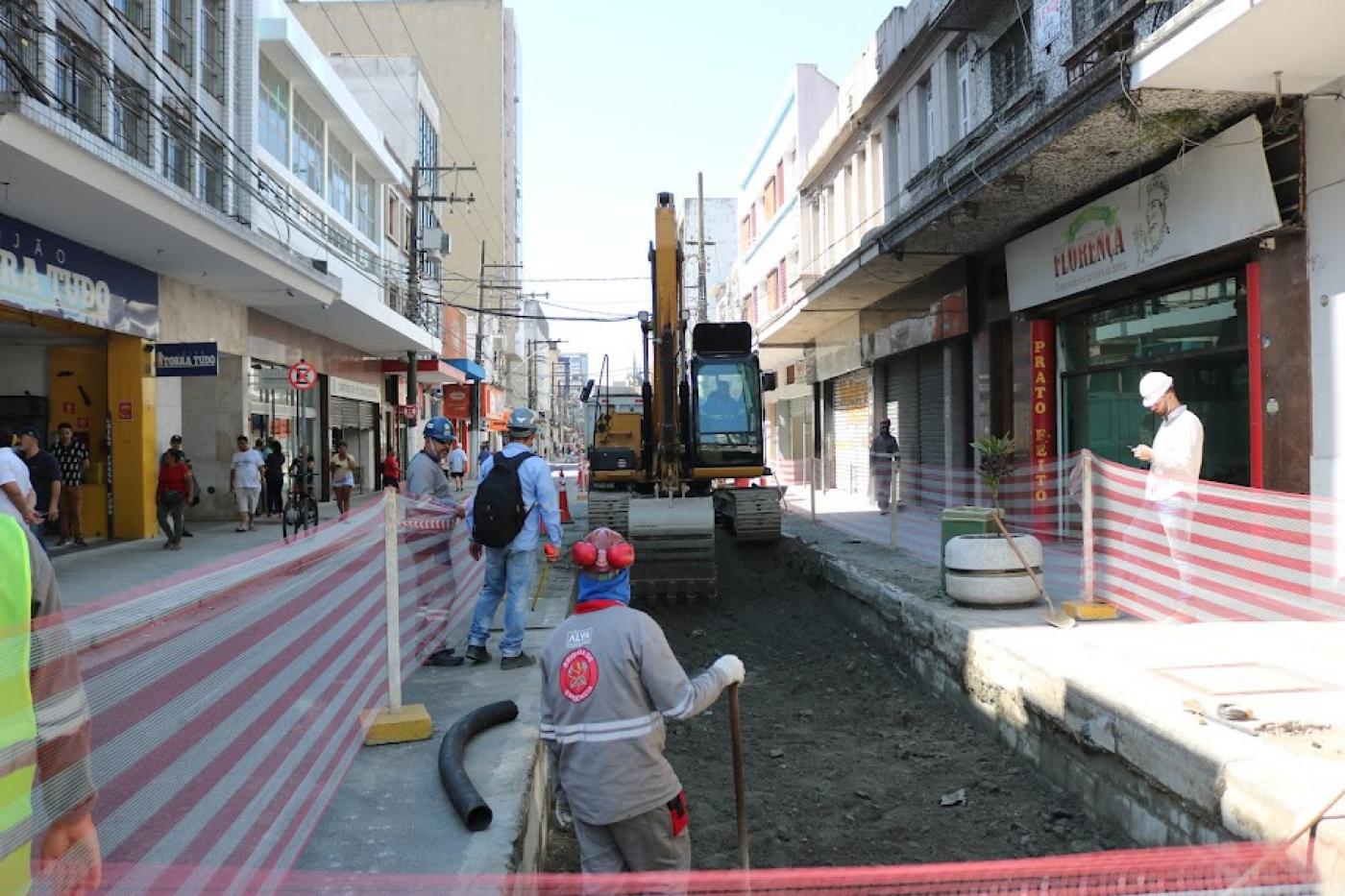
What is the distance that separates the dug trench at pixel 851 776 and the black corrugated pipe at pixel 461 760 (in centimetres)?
64

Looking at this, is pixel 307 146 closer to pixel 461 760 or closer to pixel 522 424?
pixel 522 424

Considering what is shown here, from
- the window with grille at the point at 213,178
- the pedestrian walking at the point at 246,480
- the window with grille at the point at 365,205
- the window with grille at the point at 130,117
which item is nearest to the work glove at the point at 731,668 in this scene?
the pedestrian walking at the point at 246,480

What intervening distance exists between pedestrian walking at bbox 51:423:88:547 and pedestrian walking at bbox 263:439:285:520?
4236 millimetres

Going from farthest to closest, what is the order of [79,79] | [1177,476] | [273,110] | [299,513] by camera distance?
[273,110] < [299,513] < [79,79] < [1177,476]

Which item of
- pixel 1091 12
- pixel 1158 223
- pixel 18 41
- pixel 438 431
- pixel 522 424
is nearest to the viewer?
pixel 522 424

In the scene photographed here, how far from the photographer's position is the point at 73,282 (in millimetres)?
12117

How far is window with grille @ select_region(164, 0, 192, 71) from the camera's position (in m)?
16.2

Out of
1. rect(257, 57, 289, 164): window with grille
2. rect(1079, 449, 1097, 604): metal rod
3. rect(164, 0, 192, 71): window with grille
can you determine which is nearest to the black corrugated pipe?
rect(1079, 449, 1097, 604): metal rod

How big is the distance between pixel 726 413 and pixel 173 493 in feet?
26.4

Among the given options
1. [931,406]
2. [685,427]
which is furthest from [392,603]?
[931,406]

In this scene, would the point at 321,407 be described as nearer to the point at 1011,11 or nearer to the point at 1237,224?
the point at 1011,11

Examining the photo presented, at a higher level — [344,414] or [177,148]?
[177,148]

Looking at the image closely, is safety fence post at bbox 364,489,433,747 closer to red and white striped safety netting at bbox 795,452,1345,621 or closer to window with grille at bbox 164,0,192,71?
red and white striped safety netting at bbox 795,452,1345,621

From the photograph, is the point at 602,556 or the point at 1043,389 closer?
the point at 602,556
